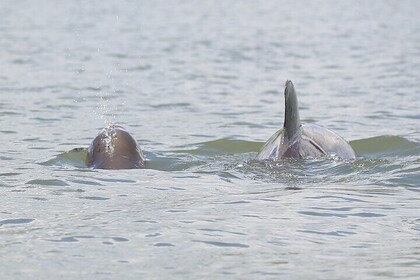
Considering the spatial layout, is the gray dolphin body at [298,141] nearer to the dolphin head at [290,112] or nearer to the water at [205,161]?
the dolphin head at [290,112]

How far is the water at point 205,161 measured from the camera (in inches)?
280

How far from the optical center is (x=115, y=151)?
1005 cm

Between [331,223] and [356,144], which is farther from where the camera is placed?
[356,144]

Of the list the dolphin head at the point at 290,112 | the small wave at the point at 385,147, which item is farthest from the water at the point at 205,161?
the dolphin head at the point at 290,112

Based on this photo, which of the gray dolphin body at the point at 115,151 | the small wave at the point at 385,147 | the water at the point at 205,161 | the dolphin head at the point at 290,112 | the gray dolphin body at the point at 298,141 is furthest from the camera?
the small wave at the point at 385,147

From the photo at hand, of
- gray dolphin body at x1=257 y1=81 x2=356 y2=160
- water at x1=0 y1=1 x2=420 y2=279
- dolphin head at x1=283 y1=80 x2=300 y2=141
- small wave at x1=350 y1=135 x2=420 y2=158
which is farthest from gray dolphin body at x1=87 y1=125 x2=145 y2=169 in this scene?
small wave at x1=350 y1=135 x2=420 y2=158

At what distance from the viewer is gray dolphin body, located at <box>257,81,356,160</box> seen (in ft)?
32.2

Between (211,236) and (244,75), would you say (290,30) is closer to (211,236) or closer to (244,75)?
(244,75)

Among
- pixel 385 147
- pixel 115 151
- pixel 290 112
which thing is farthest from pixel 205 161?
pixel 385 147

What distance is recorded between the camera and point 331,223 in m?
7.93

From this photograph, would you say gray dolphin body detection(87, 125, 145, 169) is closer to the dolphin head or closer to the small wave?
the dolphin head

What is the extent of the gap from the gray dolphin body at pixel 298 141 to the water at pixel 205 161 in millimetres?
157

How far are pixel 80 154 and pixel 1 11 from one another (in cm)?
2488

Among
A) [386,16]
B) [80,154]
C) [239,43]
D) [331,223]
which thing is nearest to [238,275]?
[331,223]
